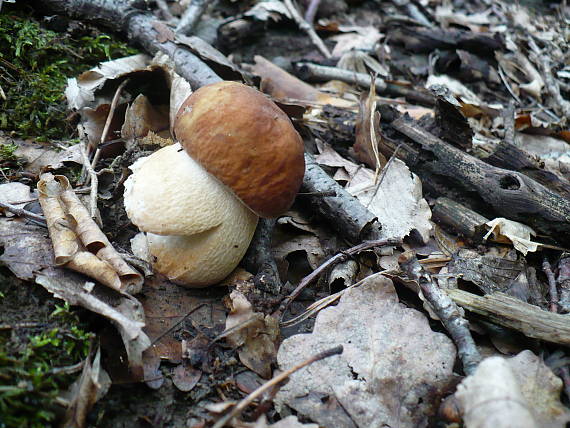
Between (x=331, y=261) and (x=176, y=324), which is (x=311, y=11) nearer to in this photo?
(x=331, y=261)

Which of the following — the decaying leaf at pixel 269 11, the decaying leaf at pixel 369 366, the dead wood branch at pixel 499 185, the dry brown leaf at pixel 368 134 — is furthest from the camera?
the decaying leaf at pixel 269 11

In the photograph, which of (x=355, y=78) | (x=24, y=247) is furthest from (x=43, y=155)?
(x=355, y=78)

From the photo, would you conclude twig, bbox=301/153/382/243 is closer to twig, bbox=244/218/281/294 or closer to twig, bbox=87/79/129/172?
twig, bbox=244/218/281/294

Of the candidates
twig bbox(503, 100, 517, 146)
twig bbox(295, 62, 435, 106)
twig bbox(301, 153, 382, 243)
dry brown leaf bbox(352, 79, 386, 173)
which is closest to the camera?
twig bbox(301, 153, 382, 243)

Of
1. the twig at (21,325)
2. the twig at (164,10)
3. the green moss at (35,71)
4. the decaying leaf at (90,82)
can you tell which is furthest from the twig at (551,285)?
the twig at (164,10)

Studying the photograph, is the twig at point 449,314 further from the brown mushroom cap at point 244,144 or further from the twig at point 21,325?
the twig at point 21,325

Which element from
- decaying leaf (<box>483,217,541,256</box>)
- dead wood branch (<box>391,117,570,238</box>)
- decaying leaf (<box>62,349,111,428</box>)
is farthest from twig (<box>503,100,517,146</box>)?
decaying leaf (<box>62,349,111,428</box>)

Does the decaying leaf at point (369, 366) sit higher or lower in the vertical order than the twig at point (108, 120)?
lower
